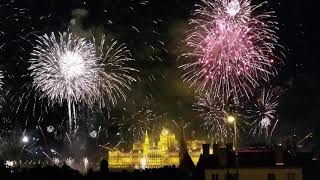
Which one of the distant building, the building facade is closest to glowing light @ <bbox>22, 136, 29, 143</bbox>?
the distant building

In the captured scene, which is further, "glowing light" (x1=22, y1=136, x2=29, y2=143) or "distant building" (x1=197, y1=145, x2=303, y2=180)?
"glowing light" (x1=22, y1=136, x2=29, y2=143)

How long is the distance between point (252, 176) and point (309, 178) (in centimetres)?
858

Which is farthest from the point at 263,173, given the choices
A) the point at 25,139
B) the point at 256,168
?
the point at 25,139

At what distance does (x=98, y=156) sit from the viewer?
537 feet

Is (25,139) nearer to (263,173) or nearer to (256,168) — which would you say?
(256,168)

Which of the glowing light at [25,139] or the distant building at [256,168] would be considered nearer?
the distant building at [256,168]

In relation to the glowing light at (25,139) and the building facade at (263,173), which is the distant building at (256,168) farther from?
the glowing light at (25,139)

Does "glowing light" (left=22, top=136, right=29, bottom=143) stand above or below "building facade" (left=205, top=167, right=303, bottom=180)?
above

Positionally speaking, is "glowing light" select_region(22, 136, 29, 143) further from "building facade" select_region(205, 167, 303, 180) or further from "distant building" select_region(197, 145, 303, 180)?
"building facade" select_region(205, 167, 303, 180)

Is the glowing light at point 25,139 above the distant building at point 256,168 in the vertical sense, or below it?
above

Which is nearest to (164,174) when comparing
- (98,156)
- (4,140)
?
(4,140)

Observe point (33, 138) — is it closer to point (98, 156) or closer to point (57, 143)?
point (57, 143)

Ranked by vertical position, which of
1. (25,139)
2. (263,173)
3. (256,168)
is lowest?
(263,173)

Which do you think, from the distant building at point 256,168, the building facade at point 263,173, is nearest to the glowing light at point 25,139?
the distant building at point 256,168
